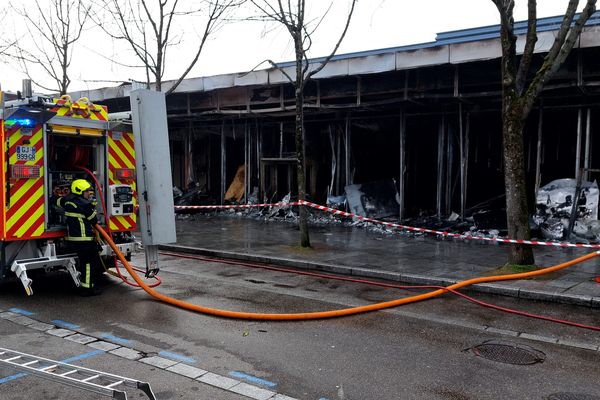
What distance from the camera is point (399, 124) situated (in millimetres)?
17000

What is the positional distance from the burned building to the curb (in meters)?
5.75

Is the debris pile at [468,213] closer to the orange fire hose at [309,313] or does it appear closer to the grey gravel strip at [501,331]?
the orange fire hose at [309,313]

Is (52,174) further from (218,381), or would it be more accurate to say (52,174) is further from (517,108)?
(517,108)

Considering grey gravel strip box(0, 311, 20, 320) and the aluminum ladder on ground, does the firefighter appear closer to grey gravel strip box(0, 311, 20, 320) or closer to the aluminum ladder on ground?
grey gravel strip box(0, 311, 20, 320)

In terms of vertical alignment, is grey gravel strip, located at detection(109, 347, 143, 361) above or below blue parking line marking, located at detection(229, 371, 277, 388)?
above

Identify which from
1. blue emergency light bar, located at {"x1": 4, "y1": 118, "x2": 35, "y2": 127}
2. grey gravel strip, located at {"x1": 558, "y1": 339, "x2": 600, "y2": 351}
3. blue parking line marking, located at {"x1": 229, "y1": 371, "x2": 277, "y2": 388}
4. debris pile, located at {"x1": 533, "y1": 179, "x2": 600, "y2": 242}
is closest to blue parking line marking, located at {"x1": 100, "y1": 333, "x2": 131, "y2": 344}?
blue parking line marking, located at {"x1": 229, "y1": 371, "x2": 277, "y2": 388}

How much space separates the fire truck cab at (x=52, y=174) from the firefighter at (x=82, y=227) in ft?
0.69

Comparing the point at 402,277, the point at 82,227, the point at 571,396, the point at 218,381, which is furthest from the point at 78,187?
the point at 571,396

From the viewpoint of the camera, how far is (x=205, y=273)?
9.11 metres

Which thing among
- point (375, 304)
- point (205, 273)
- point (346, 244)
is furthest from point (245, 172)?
point (375, 304)

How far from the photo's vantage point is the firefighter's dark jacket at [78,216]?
270 inches

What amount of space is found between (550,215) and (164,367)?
1110 cm

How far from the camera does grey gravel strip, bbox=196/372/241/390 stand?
424 centimetres

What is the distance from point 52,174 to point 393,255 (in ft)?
21.2
